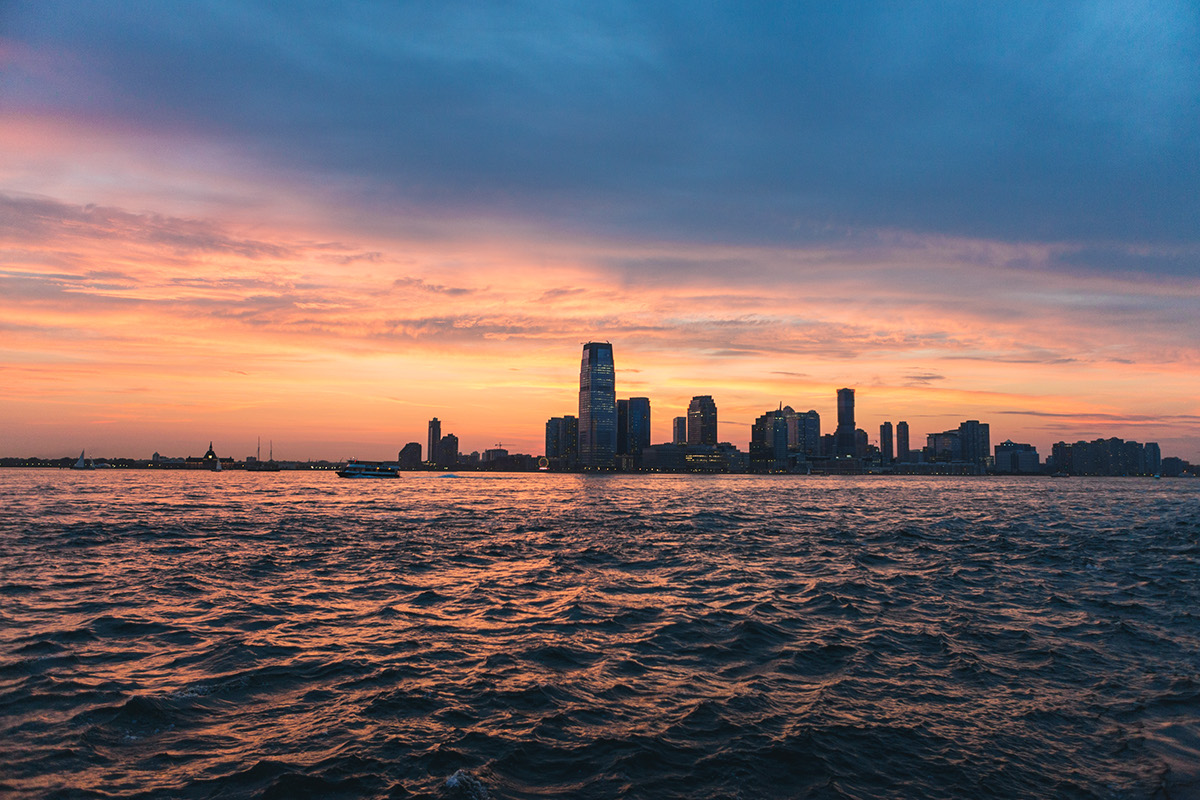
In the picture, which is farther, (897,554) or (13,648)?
(897,554)

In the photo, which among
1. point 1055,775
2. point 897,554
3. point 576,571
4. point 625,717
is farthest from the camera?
point 897,554

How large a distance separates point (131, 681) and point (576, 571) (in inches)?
933

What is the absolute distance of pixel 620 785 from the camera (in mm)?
12164

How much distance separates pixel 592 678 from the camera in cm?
1844

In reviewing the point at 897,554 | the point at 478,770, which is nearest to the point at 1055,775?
the point at 478,770

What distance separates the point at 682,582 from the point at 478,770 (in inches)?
906

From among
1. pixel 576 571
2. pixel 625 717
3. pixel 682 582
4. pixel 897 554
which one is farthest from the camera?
pixel 897 554

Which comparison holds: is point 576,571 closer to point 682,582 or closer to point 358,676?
point 682,582

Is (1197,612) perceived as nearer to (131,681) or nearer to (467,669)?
(467,669)

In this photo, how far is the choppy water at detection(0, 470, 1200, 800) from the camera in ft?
41.3

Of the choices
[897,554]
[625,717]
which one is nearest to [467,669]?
[625,717]

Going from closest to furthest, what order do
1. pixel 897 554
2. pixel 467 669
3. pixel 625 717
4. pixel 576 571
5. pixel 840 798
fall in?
pixel 840 798 < pixel 625 717 < pixel 467 669 < pixel 576 571 < pixel 897 554

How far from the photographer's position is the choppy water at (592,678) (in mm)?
12586

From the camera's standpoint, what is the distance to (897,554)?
47.5 m
